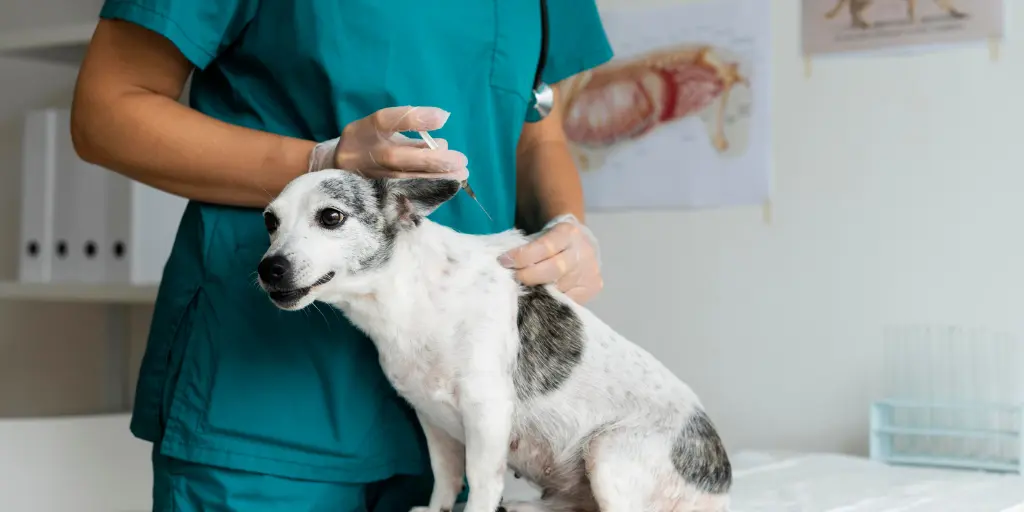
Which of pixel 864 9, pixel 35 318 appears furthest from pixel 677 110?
pixel 35 318

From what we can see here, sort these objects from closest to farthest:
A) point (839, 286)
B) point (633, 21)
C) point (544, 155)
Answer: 1. point (544, 155)
2. point (839, 286)
3. point (633, 21)

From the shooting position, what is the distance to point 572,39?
1.24 metres

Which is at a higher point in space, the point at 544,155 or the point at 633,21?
the point at 633,21

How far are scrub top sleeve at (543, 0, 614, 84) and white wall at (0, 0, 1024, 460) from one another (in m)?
0.76

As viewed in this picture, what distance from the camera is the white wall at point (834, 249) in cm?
175

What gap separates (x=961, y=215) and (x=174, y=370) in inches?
52.2

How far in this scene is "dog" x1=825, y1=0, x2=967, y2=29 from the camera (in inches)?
69.5

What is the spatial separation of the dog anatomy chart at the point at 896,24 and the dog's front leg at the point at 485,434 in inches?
48.2

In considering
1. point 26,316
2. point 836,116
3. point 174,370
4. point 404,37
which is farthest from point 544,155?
point 26,316

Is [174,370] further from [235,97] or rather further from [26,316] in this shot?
[26,316]

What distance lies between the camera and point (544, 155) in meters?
1.22

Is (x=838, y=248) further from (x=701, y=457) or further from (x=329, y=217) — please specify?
(x=329, y=217)

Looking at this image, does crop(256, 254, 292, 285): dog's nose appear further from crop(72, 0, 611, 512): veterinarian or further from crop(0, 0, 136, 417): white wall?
crop(0, 0, 136, 417): white wall

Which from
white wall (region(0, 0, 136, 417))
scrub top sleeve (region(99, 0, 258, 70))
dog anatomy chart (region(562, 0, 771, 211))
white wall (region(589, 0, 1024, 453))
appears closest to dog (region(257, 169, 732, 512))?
scrub top sleeve (region(99, 0, 258, 70))
